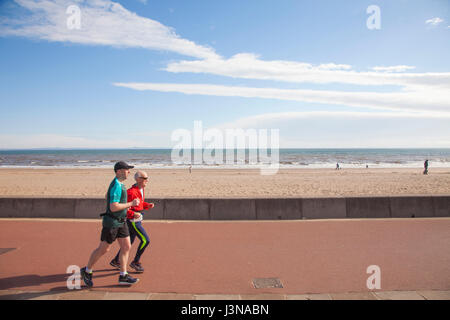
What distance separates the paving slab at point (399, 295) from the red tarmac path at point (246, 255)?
6.9 inches

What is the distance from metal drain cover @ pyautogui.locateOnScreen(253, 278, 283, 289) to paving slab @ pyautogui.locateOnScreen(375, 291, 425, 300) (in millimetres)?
1155

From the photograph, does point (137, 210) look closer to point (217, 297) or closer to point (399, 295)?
point (217, 297)

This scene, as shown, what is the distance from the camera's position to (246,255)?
506 centimetres

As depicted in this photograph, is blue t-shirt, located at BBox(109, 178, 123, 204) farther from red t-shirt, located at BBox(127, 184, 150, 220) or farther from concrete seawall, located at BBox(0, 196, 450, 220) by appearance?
concrete seawall, located at BBox(0, 196, 450, 220)

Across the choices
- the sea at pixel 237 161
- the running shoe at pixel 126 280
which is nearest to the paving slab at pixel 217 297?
the running shoe at pixel 126 280

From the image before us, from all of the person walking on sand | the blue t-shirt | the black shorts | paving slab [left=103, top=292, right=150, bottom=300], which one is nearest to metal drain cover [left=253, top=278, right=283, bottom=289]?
paving slab [left=103, top=292, right=150, bottom=300]

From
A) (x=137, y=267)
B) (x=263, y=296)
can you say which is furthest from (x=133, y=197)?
(x=263, y=296)

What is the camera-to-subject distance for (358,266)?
14.8 feet

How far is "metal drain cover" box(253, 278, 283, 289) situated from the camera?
3884 mm

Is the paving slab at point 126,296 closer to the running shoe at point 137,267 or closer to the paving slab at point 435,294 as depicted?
the running shoe at point 137,267
